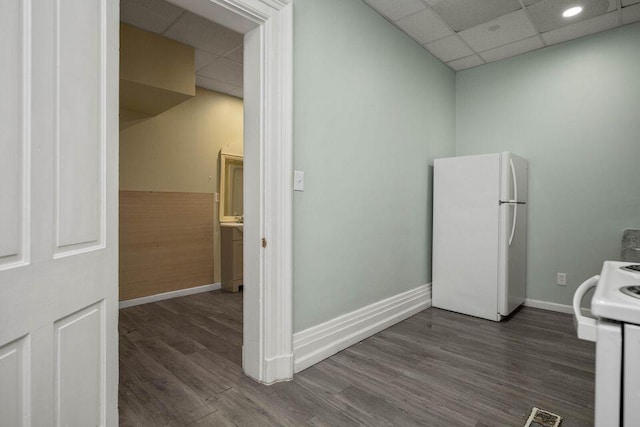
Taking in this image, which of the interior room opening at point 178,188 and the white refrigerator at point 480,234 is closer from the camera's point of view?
the interior room opening at point 178,188

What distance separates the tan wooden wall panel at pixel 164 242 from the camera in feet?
11.8

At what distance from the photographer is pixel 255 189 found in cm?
199

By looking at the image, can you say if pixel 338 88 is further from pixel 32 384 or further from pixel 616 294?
pixel 32 384

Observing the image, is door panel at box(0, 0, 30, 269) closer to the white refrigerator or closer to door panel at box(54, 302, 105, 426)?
door panel at box(54, 302, 105, 426)

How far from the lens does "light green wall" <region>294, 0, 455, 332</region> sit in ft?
7.27

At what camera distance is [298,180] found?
213 centimetres

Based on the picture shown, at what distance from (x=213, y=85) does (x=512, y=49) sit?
3.38 metres

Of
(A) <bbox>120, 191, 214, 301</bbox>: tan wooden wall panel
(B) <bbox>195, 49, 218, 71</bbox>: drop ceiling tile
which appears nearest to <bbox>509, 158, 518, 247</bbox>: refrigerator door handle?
(B) <bbox>195, 49, 218, 71</bbox>: drop ceiling tile

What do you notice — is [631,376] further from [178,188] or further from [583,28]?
[178,188]

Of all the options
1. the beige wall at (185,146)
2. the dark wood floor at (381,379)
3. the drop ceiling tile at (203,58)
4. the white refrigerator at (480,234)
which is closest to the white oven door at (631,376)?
the dark wood floor at (381,379)

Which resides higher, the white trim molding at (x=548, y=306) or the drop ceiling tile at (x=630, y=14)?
the drop ceiling tile at (x=630, y=14)

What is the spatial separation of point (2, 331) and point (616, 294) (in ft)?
4.96

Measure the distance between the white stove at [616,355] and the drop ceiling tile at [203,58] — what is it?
3707 mm

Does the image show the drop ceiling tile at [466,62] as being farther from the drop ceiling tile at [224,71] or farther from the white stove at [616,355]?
the white stove at [616,355]
